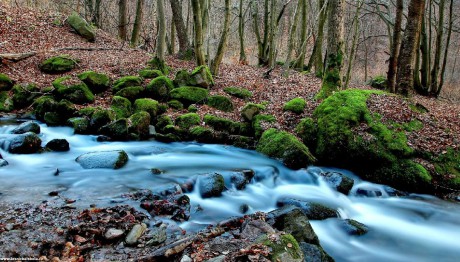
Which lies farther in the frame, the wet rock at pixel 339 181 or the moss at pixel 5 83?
the moss at pixel 5 83

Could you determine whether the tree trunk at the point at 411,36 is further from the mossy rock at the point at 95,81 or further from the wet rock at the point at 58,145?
the wet rock at the point at 58,145

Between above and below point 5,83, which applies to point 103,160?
below

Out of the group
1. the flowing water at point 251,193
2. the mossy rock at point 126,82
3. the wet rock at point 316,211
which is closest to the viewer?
the flowing water at point 251,193

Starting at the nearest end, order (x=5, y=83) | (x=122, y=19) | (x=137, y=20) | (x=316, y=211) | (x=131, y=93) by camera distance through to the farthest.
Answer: (x=316, y=211), (x=5, y=83), (x=131, y=93), (x=137, y=20), (x=122, y=19)

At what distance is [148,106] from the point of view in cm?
1038

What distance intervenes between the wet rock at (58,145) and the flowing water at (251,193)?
0.61 feet

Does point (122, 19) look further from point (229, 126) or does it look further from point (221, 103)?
point (229, 126)

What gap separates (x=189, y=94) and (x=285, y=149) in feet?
15.2

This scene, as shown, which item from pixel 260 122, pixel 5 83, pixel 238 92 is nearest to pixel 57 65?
pixel 5 83

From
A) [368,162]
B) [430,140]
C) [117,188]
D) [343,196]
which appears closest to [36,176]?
[117,188]

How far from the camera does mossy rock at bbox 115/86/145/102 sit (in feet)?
36.2

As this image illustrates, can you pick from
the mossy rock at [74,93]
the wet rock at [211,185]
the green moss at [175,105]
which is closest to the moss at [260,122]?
the green moss at [175,105]

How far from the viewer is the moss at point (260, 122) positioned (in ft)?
31.3

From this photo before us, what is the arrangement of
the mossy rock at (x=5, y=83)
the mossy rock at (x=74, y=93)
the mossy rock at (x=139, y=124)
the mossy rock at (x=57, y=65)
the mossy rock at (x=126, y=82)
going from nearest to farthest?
the mossy rock at (x=139, y=124)
the mossy rock at (x=74, y=93)
the mossy rock at (x=5, y=83)
the mossy rock at (x=126, y=82)
the mossy rock at (x=57, y=65)
